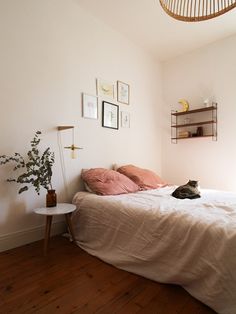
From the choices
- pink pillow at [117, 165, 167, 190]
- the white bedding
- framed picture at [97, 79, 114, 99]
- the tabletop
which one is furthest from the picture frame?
the tabletop

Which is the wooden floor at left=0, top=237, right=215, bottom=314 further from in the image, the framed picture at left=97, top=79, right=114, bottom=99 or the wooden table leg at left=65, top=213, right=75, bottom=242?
the framed picture at left=97, top=79, right=114, bottom=99

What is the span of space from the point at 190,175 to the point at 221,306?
262 centimetres

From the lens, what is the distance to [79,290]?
56.9 inches

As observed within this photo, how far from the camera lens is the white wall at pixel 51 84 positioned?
2072 millimetres

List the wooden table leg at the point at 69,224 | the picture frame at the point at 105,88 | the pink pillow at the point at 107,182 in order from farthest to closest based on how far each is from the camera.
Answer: the picture frame at the point at 105,88, the pink pillow at the point at 107,182, the wooden table leg at the point at 69,224

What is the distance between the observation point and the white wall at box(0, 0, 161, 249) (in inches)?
81.6

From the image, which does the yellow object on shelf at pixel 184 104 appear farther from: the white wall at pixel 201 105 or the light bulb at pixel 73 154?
the light bulb at pixel 73 154

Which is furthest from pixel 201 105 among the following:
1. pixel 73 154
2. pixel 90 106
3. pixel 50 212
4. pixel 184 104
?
pixel 50 212

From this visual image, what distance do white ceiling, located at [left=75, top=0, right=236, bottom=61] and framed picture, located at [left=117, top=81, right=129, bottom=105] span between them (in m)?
0.76

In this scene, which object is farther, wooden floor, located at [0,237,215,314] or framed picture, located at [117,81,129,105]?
framed picture, located at [117,81,129,105]

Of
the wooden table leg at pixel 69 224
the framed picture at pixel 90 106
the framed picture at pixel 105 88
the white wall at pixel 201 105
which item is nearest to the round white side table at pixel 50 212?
the wooden table leg at pixel 69 224

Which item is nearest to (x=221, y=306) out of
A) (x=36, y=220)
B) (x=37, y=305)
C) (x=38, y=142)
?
(x=37, y=305)

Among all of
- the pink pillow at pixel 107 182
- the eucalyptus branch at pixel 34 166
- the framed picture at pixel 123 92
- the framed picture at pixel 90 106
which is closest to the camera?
the eucalyptus branch at pixel 34 166

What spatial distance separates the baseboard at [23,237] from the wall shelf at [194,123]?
8.25ft
